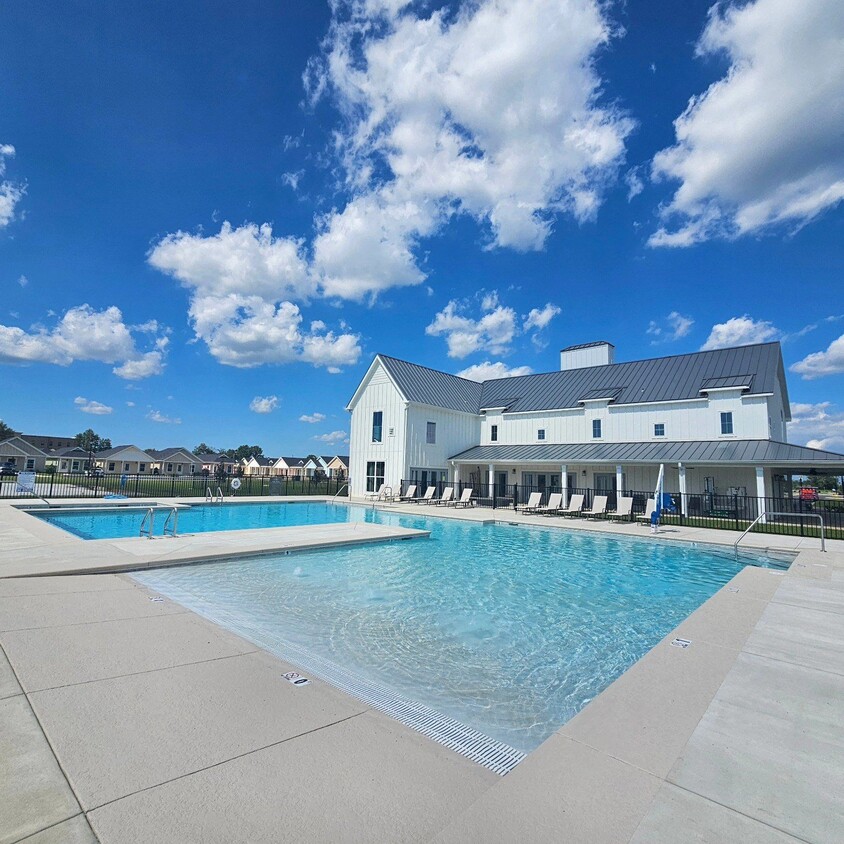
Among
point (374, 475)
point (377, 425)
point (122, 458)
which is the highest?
point (377, 425)

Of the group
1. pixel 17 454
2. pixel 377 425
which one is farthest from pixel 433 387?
pixel 17 454

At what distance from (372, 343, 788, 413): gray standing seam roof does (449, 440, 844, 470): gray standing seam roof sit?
2.64 meters

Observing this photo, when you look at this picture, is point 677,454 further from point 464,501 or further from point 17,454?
point 17,454

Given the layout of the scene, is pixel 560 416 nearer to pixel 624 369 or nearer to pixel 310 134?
pixel 624 369

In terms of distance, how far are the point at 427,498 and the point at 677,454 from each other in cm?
1304

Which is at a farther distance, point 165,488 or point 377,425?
point 377,425

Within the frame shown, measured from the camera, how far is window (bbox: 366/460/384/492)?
3048 cm

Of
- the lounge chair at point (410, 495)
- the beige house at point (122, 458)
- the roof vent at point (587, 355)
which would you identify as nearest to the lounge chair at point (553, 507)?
the lounge chair at point (410, 495)

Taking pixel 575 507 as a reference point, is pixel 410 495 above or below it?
above

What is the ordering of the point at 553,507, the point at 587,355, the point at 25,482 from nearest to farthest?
the point at 25,482
the point at 553,507
the point at 587,355

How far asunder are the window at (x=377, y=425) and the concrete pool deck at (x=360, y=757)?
→ 26122 millimetres

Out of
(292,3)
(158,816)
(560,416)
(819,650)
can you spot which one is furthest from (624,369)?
(158,816)

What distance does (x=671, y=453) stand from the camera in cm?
2280

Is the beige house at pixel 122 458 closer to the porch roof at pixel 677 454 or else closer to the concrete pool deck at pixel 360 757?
the porch roof at pixel 677 454
